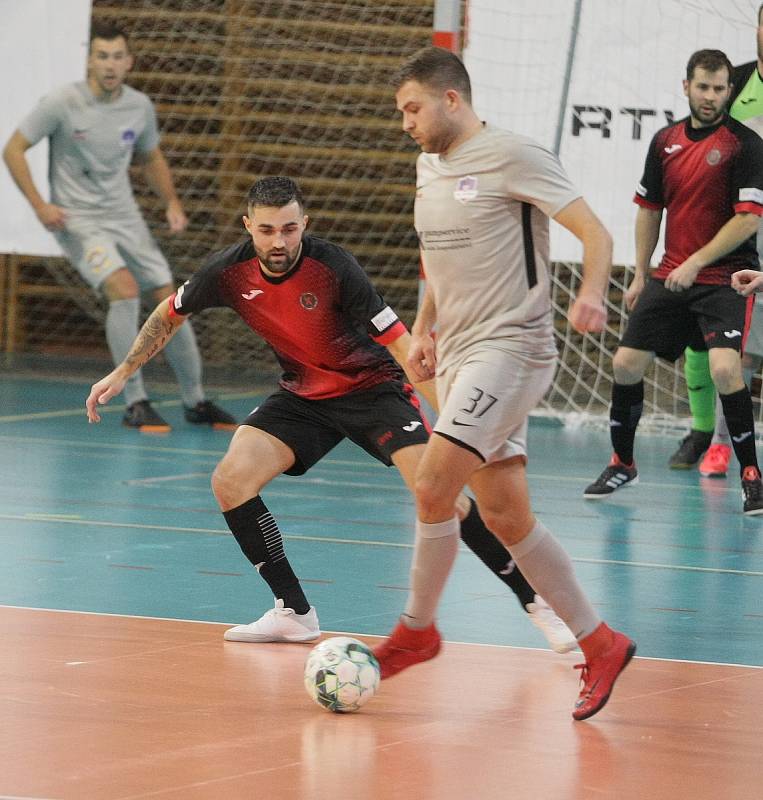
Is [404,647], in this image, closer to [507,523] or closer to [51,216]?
[507,523]

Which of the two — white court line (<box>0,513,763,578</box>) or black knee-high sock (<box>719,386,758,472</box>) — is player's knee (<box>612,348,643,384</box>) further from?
white court line (<box>0,513,763,578</box>)

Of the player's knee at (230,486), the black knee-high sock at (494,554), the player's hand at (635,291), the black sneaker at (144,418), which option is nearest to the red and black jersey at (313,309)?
the player's knee at (230,486)

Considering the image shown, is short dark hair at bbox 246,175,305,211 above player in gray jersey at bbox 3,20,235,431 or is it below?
above

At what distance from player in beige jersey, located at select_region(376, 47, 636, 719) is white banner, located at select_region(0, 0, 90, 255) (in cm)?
725

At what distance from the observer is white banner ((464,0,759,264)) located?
10.0m

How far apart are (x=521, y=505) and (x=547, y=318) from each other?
472 mm

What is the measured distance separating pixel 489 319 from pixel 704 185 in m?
3.83

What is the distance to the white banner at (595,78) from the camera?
1000 centimetres

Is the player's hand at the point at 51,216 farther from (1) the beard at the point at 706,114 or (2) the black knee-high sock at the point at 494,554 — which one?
(2) the black knee-high sock at the point at 494,554

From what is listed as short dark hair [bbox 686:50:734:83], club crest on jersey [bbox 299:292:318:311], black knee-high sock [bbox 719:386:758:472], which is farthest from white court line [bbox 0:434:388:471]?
club crest on jersey [bbox 299:292:318:311]

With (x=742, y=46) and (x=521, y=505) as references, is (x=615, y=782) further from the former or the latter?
(x=742, y=46)

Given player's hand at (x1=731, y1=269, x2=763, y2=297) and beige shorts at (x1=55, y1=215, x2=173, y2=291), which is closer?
player's hand at (x1=731, y1=269, x2=763, y2=297)

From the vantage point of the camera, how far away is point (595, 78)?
1011 cm

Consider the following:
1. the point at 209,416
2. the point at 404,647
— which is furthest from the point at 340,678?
the point at 209,416
